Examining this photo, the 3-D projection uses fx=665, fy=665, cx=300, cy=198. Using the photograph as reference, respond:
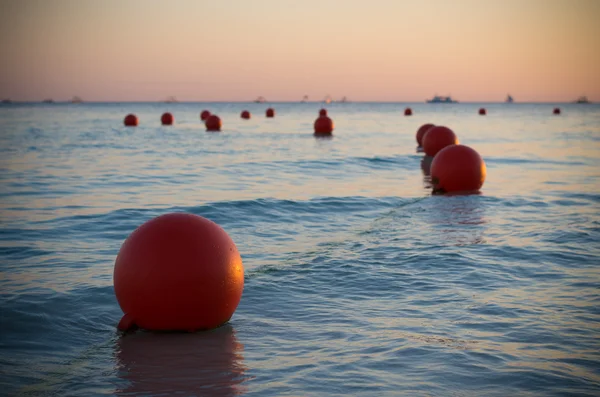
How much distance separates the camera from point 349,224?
38.7 feet

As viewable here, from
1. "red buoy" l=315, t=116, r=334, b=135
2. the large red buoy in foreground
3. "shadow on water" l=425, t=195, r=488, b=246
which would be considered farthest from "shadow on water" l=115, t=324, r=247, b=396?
"red buoy" l=315, t=116, r=334, b=135

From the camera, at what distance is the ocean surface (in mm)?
5027

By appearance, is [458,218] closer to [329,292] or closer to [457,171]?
[457,171]

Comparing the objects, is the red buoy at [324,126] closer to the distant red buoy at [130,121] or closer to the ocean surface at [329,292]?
the distant red buoy at [130,121]

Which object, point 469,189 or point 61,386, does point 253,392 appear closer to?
point 61,386

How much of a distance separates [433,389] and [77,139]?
31732 mm

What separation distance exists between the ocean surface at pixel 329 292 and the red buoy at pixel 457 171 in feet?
1.99

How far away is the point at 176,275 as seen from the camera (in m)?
5.60

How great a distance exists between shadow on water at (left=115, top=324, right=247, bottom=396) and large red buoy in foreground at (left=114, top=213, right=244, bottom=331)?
0.14 m

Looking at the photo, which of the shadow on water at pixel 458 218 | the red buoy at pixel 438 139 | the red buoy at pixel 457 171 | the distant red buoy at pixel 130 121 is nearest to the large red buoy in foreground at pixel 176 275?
the shadow on water at pixel 458 218

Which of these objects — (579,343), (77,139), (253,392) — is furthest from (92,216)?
(77,139)

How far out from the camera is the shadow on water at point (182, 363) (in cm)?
480

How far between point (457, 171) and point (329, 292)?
27.8ft

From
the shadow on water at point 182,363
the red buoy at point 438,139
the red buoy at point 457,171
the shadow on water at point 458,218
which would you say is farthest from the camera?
the red buoy at point 438,139
